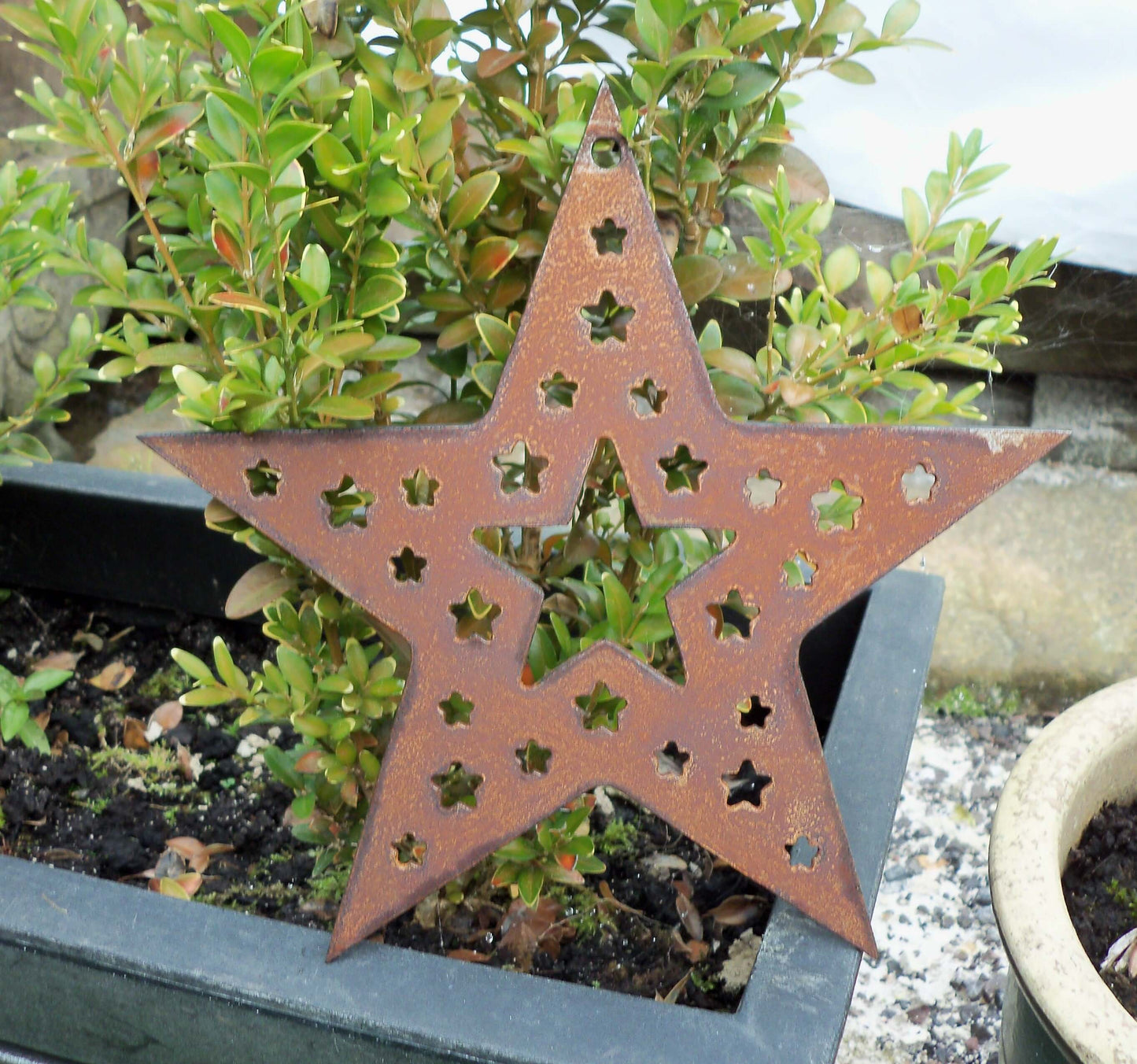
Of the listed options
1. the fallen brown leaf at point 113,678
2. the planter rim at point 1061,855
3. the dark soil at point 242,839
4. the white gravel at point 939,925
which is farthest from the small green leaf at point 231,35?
the white gravel at point 939,925

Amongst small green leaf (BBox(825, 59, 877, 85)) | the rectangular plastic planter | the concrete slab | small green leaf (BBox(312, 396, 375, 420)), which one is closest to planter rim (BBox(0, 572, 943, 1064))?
the rectangular plastic planter

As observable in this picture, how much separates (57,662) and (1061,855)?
1.08 metres

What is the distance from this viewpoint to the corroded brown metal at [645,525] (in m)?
0.70

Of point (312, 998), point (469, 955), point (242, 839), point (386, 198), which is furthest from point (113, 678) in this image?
point (386, 198)

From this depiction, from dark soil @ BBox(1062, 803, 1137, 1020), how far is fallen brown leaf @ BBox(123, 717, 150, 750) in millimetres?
951

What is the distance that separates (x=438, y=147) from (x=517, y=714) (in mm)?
373

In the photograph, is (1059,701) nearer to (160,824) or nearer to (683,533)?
(683,533)

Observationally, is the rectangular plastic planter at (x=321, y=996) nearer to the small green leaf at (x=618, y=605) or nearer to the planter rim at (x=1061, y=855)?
the planter rim at (x=1061, y=855)

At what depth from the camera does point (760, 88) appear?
2.45ft

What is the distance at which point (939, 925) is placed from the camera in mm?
1380

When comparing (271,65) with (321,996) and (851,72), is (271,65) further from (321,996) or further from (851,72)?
(321,996)

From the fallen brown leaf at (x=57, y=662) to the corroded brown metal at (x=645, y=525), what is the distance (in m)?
0.71

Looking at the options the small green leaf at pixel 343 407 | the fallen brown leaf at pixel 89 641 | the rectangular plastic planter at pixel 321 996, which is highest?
the small green leaf at pixel 343 407

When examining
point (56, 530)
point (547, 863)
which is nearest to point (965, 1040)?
point (547, 863)
